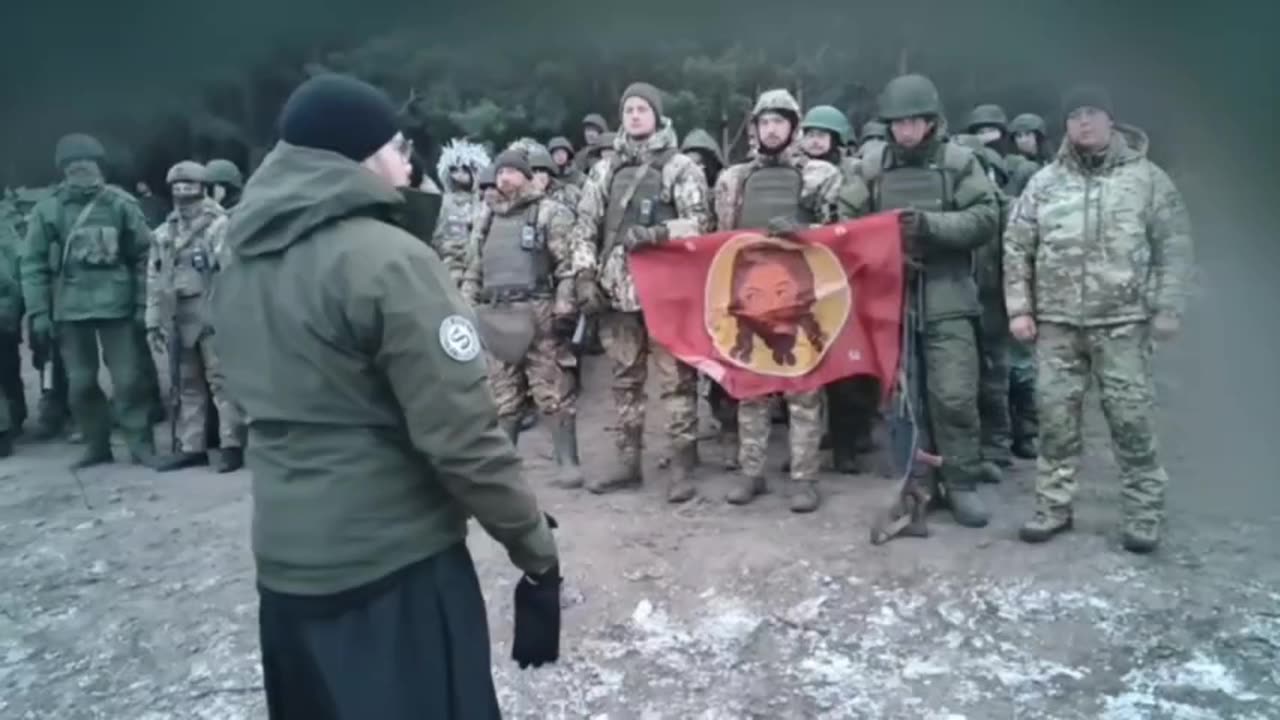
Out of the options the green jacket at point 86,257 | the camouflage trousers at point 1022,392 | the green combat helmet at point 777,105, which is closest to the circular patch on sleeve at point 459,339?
the green combat helmet at point 777,105

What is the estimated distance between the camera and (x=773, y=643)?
445cm

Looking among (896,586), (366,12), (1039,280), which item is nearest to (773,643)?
(896,586)

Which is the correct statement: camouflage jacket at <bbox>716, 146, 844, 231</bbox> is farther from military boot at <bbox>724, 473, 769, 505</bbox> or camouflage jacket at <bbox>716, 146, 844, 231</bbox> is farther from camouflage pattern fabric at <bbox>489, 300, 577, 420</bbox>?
military boot at <bbox>724, 473, 769, 505</bbox>

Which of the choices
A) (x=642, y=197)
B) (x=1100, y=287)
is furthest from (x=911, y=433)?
(x=642, y=197)

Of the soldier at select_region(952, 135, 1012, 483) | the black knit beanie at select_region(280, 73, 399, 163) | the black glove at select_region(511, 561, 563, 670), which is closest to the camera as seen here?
the black knit beanie at select_region(280, 73, 399, 163)

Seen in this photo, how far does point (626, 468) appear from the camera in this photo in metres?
6.84

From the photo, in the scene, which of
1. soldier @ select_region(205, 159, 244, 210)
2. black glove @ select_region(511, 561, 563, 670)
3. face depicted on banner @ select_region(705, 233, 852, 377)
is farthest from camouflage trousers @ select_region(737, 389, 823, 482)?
soldier @ select_region(205, 159, 244, 210)

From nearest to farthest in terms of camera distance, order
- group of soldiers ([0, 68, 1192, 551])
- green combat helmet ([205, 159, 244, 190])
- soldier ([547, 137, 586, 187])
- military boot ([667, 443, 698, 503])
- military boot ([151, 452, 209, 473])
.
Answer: group of soldiers ([0, 68, 1192, 551]) < military boot ([667, 443, 698, 503]) < military boot ([151, 452, 209, 473]) < green combat helmet ([205, 159, 244, 190]) < soldier ([547, 137, 586, 187])

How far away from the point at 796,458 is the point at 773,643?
1.80 metres

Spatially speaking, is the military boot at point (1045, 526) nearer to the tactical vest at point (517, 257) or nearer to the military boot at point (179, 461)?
the tactical vest at point (517, 257)

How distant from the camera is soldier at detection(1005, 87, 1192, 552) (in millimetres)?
5020

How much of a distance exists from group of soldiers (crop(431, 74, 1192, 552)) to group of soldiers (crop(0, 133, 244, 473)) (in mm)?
2205

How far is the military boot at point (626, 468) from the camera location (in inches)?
265

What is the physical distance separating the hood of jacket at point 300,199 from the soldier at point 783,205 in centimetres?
381
